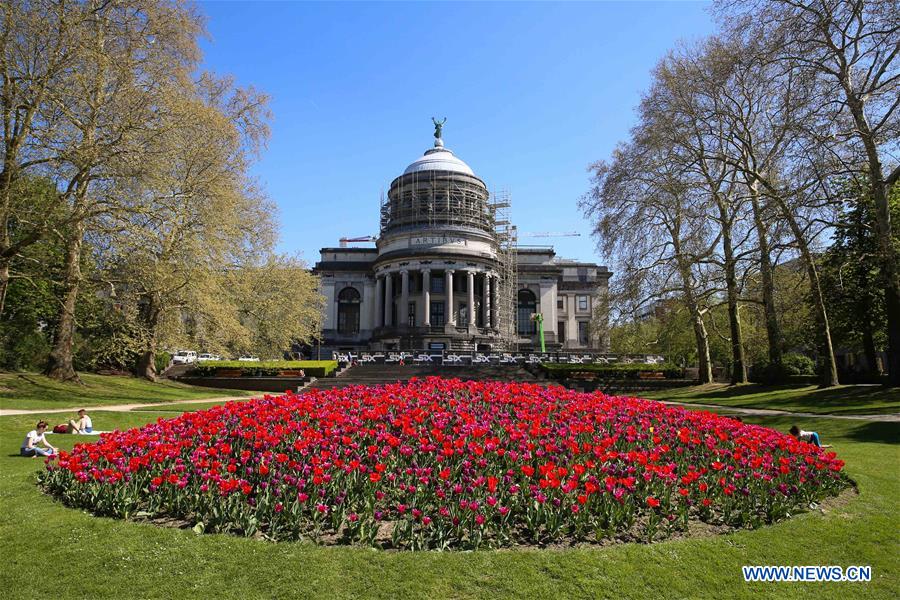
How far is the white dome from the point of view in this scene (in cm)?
7856

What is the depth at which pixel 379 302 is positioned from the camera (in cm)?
7588

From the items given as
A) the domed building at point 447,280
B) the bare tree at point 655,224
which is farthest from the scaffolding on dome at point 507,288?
the bare tree at point 655,224

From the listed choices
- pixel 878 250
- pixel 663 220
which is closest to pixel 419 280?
pixel 663 220

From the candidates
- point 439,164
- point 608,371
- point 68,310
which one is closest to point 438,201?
point 439,164

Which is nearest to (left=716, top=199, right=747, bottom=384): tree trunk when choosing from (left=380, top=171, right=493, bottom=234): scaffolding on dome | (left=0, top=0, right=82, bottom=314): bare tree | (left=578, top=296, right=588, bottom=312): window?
(left=0, top=0, right=82, bottom=314): bare tree

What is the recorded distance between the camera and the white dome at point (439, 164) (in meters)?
78.6

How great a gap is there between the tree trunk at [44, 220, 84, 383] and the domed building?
43.3 meters

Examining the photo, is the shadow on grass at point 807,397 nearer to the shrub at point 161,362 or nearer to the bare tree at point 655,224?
the bare tree at point 655,224

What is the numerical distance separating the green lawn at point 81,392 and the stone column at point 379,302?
42.7 m

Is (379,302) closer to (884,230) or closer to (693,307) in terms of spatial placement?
(693,307)

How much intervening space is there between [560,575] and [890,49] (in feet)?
86.8

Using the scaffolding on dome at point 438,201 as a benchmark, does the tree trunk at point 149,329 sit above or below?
below

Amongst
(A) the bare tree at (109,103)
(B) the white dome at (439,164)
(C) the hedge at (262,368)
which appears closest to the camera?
(A) the bare tree at (109,103)

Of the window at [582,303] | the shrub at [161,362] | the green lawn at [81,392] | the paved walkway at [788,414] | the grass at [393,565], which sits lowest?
the grass at [393,565]
